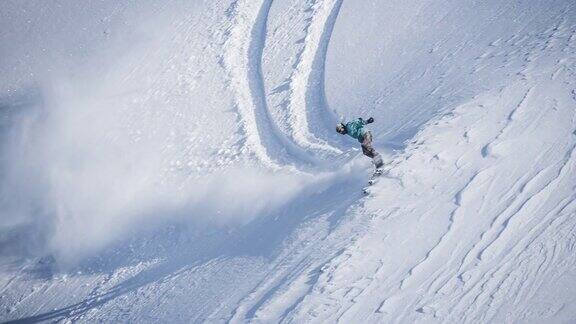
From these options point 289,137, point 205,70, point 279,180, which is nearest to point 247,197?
point 279,180

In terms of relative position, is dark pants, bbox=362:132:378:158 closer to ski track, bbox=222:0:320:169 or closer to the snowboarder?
the snowboarder

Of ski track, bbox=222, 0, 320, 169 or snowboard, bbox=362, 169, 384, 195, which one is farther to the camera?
ski track, bbox=222, 0, 320, 169

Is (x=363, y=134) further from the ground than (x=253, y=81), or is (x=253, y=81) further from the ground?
(x=253, y=81)

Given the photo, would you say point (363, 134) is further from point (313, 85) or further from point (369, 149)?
point (313, 85)

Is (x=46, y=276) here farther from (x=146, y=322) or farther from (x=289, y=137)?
(x=289, y=137)

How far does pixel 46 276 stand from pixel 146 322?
166 inches

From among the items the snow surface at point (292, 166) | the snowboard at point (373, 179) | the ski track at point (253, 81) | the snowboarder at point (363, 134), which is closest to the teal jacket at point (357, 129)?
the snowboarder at point (363, 134)

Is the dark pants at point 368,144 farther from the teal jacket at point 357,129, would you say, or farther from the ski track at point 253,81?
the ski track at point 253,81

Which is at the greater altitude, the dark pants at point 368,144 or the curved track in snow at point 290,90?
the curved track in snow at point 290,90

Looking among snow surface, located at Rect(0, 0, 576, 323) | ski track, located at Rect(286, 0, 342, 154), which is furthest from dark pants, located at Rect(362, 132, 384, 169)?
ski track, located at Rect(286, 0, 342, 154)

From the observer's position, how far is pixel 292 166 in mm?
8969

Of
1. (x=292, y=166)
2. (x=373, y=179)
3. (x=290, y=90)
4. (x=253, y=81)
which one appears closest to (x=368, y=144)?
(x=373, y=179)

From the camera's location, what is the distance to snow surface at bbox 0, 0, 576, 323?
16.5 feet

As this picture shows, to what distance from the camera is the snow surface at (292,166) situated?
16.5ft
